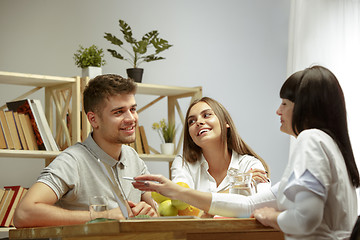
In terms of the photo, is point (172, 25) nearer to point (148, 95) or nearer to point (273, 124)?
point (148, 95)

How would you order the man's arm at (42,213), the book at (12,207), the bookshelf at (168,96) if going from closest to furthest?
the man's arm at (42,213)
the book at (12,207)
the bookshelf at (168,96)

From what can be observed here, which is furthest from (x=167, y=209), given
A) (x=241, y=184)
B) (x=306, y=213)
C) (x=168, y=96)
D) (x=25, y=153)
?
(x=168, y=96)

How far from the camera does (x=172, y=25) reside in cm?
426

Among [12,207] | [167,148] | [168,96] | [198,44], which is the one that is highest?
[198,44]

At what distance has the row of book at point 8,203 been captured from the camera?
3.28 meters

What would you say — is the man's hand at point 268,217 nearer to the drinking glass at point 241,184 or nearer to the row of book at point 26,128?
the drinking glass at point 241,184

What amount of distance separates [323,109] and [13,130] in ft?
7.61

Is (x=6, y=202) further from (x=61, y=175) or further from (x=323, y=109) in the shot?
(x=323, y=109)

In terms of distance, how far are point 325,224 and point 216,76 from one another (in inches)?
117

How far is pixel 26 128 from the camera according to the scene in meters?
3.40

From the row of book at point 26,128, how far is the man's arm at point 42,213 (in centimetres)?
133

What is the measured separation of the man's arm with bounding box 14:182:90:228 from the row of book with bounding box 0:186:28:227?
50.1 inches

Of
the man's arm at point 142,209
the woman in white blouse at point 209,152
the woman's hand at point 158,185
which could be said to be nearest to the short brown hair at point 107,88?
the woman in white blouse at point 209,152

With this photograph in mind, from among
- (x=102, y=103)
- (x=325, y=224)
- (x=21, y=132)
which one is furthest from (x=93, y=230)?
(x=21, y=132)
